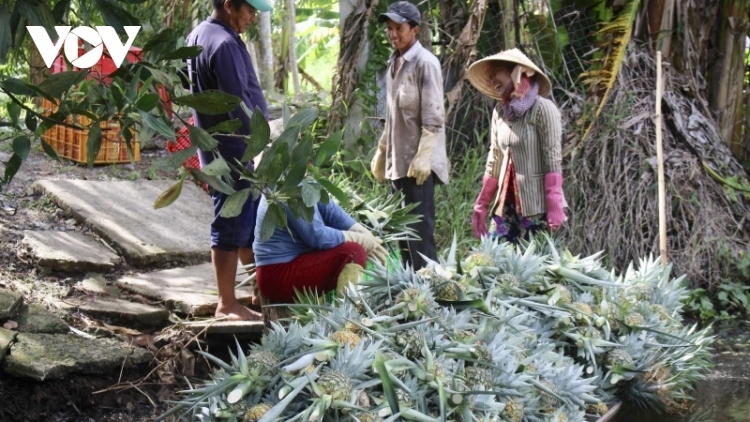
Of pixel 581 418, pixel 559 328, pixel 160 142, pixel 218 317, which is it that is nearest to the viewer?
pixel 581 418

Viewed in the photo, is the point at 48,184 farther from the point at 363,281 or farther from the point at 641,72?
the point at 641,72

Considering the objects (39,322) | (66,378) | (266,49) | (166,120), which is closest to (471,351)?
(166,120)

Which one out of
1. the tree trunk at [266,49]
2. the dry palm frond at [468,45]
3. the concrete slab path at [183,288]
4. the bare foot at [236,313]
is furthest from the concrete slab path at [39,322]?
the tree trunk at [266,49]

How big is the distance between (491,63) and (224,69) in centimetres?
199

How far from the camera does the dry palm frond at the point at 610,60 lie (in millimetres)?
8047

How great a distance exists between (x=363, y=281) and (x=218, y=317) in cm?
136

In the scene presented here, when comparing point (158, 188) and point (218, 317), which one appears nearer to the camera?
point (218, 317)

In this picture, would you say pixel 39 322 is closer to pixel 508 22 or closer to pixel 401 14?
pixel 401 14

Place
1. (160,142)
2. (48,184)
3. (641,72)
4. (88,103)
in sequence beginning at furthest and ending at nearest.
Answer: (160,142)
(641,72)
(48,184)
(88,103)

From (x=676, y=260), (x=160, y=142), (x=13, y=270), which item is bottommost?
(x=676, y=260)

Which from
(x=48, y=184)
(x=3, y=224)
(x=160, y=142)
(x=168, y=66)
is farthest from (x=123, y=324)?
(x=160, y=142)

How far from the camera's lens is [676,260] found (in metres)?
7.87

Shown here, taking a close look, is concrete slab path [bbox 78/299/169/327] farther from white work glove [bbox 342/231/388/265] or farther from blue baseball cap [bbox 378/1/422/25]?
blue baseball cap [bbox 378/1/422/25]

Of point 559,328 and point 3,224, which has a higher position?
point 3,224
